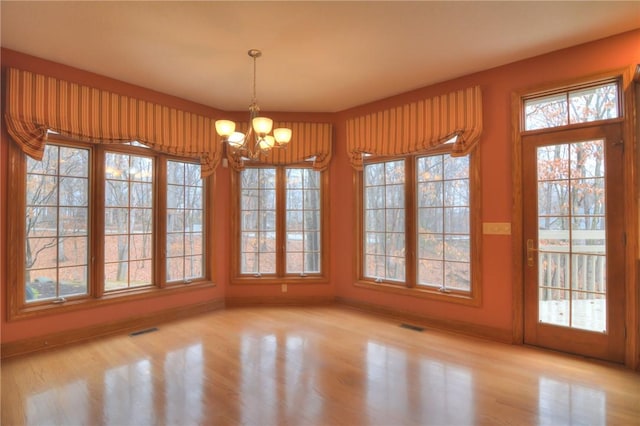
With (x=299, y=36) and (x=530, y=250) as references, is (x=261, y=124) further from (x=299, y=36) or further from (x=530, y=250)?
(x=530, y=250)

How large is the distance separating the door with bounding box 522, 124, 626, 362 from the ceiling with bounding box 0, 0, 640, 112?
102 centimetres

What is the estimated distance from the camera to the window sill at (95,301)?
3193mm

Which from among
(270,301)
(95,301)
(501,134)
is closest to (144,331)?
(95,301)

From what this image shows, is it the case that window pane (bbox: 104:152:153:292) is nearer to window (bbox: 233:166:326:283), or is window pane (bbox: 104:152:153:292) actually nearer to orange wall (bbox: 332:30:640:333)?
window (bbox: 233:166:326:283)

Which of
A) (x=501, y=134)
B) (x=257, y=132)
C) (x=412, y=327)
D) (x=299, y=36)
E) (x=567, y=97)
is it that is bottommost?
(x=412, y=327)

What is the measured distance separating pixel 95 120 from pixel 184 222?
1577mm

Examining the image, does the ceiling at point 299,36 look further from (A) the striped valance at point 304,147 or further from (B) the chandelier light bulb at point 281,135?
(A) the striped valance at point 304,147

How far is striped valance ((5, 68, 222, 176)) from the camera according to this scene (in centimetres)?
308

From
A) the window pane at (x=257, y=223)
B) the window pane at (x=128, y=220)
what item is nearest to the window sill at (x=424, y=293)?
the window pane at (x=257, y=223)

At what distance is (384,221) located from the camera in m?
4.59

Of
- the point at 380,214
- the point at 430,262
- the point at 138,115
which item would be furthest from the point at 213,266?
the point at 430,262

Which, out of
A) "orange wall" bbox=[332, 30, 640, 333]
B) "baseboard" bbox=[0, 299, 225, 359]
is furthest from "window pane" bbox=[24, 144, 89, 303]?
"orange wall" bbox=[332, 30, 640, 333]

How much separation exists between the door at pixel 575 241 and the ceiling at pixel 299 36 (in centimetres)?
102

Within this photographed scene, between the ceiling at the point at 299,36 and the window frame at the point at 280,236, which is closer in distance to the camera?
the ceiling at the point at 299,36
